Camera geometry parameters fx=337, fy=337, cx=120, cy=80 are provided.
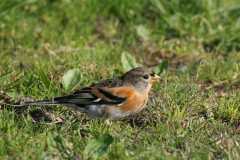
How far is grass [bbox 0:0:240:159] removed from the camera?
321 centimetres

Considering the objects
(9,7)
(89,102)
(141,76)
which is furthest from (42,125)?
(9,7)

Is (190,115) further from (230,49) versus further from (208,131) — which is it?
(230,49)

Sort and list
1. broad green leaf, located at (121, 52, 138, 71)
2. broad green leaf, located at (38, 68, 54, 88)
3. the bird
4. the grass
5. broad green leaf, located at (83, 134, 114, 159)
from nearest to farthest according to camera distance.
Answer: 1. broad green leaf, located at (83, 134, 114, 159)
2. the grass
3. the bird
4. broad green leaf, located at (38, 68, 54, 88)
5. broad green leaf, located at (121, 52, 138, 71)

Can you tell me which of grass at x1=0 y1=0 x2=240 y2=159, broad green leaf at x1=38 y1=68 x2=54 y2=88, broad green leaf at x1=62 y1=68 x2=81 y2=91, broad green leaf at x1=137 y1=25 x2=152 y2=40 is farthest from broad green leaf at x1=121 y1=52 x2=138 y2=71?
broad green leaf at x1=137 y1=25 x2=152 y2=40

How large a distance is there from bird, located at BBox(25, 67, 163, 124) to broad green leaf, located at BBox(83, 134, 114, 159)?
0.71 metres

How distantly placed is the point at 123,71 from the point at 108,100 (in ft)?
3.55

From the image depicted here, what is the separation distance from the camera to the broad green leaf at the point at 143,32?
613cm

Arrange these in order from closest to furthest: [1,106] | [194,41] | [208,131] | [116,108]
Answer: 1. [208,131]
2. [116,108]
3. [1,106]
4. [194,41]

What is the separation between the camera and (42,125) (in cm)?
368

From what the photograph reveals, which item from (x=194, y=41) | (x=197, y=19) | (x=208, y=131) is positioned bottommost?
(x=208, y=131)

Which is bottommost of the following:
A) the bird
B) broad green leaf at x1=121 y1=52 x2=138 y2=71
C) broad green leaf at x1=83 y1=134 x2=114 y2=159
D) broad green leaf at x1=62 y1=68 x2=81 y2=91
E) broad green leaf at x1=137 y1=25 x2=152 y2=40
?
broad green leaf at x1=83 y1=134 x2=114 y2=159

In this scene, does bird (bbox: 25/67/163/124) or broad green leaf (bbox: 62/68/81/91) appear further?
broad green leaf (bbox: 62/68/81/91)

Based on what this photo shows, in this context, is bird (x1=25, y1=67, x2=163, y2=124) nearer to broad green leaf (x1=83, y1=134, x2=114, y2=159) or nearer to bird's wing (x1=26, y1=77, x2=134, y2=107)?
bird's wing (x1=26, y1=77, x2=134, y2=107)

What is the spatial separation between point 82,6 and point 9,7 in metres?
1.48
